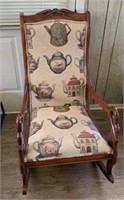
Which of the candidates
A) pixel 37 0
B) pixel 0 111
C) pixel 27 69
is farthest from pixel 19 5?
pixel 0 111

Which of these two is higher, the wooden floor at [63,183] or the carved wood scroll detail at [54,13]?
the carved wood scroll detail at [54,13]

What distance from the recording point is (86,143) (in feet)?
3.80

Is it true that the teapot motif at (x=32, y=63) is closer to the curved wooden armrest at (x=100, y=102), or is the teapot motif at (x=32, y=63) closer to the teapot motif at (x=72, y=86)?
the teapot motif at (x=72, y=86)

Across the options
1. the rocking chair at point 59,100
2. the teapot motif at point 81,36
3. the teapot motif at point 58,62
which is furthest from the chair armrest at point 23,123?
the teapot motif at point 81,36

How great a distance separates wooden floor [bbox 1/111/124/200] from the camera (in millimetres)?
1337

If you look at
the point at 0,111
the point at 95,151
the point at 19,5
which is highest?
the point at 19,5

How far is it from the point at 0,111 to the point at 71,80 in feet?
2.91

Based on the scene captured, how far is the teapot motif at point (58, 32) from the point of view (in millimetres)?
1317

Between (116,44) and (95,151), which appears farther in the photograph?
(116,44)

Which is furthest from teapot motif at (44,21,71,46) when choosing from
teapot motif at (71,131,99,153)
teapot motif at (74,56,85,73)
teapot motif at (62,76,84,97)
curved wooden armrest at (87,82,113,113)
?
teapot motif at (71,131,99,153)

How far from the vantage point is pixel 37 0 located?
146cm

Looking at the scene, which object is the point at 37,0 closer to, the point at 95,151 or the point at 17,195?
the point at 95,151

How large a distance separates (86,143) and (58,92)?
448 mm

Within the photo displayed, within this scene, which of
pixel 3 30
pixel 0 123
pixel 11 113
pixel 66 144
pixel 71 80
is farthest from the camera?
pixel 11 113
